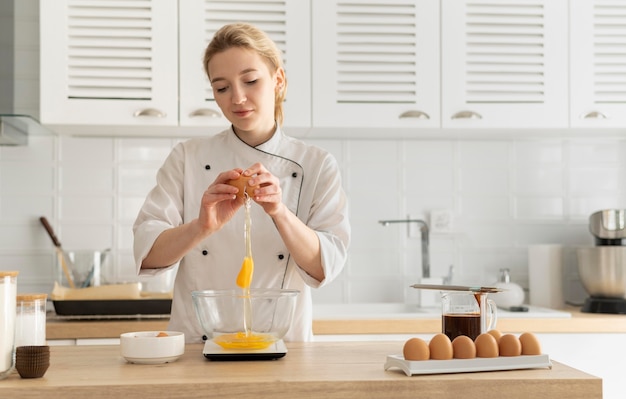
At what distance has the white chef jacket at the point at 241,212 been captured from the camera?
6.35ft

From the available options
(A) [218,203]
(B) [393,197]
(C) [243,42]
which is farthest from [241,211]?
(B) [393,197]

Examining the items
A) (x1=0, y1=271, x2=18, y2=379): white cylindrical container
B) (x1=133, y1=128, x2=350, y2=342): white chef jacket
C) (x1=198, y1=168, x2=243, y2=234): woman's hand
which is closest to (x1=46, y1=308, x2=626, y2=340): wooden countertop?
(x1=133, y1=128, x2=350, y2=342): white chef jacket

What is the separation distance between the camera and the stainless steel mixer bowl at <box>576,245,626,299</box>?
116 inches

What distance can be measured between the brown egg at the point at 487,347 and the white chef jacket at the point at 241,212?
549mm

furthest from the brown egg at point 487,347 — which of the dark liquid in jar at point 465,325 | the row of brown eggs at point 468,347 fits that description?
the dark liquid in jar at point 465,325

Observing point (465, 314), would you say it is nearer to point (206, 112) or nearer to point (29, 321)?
point (29, 321)

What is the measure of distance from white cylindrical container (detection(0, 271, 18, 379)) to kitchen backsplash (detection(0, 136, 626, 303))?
1831mm

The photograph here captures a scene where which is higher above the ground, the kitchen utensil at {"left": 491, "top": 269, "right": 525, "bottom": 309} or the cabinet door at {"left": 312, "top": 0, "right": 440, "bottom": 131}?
the cabinet door at {"left": 312, "top": 0, "right": 440, "bottom": 131}

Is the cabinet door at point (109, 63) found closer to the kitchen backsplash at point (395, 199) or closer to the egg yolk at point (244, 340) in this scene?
the kitchen backsplash at point (395, 199)

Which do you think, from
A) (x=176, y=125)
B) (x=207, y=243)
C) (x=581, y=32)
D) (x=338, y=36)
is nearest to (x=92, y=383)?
A: (x=207, y=243)

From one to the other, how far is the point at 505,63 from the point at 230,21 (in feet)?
3.59

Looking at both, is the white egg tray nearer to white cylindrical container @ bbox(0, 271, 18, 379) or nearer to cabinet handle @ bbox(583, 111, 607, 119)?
white cylindrical container @ bbox(0, 271, 18, 379)

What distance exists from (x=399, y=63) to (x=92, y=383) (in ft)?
6.72

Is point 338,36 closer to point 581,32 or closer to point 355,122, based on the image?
point 355,122
